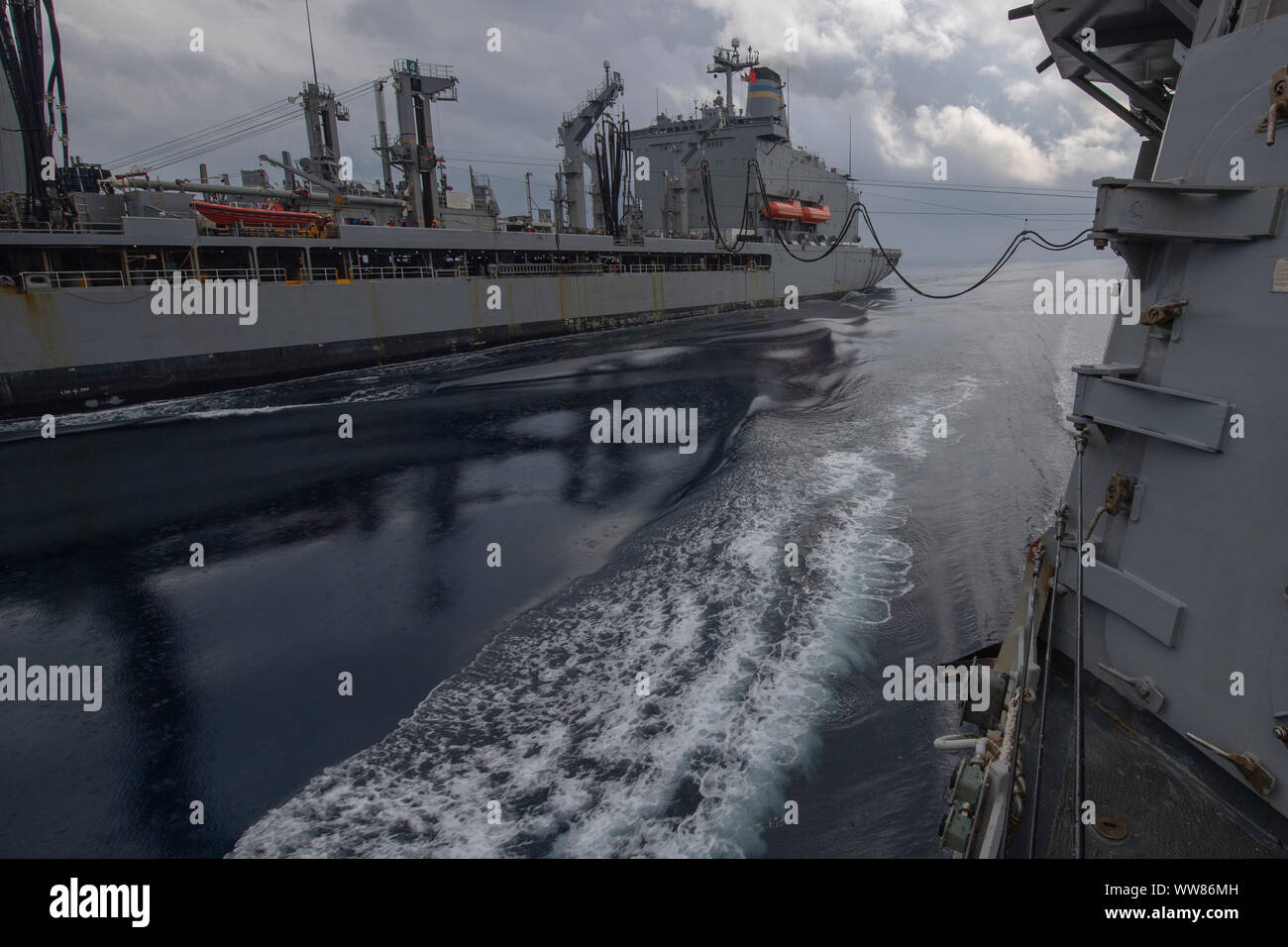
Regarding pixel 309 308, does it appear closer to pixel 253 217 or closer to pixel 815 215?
pixel 253 217

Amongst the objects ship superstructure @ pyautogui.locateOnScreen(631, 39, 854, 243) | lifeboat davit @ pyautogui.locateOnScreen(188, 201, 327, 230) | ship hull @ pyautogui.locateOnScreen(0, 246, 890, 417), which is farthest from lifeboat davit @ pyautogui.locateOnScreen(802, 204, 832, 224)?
lifeboat davit @ pyautogui.locateOnScreen(188, 201, 327, 230)

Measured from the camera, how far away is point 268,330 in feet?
77.3

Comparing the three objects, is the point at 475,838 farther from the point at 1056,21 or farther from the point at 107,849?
the point at 1056,21

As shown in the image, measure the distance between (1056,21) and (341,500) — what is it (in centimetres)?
1305

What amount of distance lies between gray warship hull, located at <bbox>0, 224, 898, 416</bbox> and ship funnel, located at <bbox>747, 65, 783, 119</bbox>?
596 inches

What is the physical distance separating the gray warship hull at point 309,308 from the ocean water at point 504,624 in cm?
300

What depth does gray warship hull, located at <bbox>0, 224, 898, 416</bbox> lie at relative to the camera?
19.5m

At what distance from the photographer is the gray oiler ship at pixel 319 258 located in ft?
66.3

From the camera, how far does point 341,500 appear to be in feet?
41.8

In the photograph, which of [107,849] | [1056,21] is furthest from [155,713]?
[1056,21]
